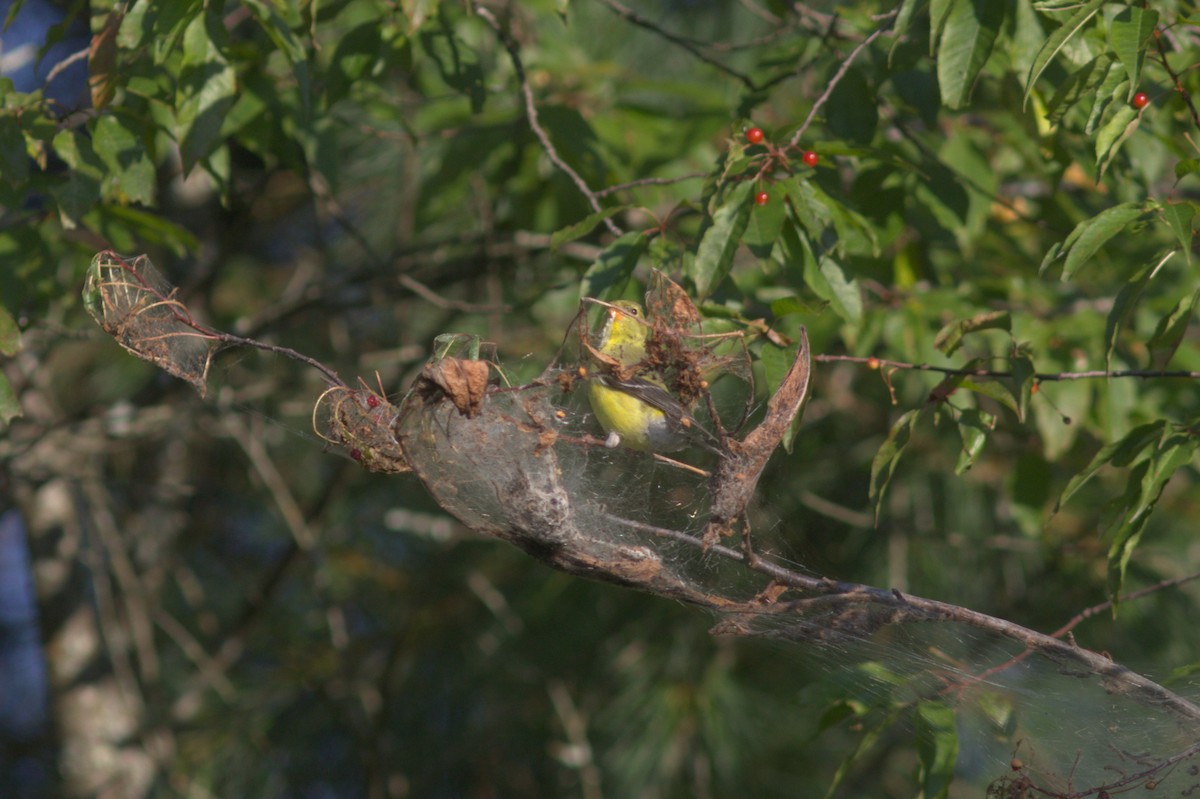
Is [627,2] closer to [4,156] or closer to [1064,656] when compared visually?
[4,156]

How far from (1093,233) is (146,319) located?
143cm

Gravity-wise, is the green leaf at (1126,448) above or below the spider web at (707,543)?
above

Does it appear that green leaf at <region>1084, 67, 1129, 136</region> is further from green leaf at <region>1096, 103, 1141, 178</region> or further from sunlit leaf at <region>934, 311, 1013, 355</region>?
sunlit leaf at <region>934, 311, 1013, 355</region>

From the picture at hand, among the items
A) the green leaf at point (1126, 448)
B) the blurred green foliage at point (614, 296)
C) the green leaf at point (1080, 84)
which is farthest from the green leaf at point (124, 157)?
the green leaf at point (1126, 448)

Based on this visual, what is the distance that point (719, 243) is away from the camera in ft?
5.96

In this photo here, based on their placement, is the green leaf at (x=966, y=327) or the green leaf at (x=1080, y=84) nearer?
the green leaf at (x=1080, y=84)

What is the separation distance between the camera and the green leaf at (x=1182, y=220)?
4.83 feet

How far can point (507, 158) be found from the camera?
3.03 m

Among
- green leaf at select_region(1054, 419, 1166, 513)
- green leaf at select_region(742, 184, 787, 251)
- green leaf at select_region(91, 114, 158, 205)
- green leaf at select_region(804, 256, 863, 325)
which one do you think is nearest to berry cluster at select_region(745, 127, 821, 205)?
green leaf at select_region(742, 184, 787, 251)

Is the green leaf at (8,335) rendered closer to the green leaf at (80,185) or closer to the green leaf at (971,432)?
the green leaf at (80,185)

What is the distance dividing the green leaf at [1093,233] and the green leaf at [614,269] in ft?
2.28

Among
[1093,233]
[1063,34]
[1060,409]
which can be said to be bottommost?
[1060,409]

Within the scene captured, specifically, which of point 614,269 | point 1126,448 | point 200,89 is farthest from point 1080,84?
point 200,89

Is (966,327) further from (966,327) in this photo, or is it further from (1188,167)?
(1188,167)
